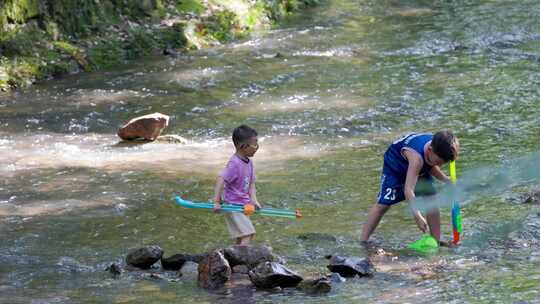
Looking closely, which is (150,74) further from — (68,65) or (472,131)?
(472,131)

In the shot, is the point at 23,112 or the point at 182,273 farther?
the point at 23,112

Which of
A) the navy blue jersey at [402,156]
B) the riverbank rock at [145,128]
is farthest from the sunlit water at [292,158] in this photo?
the navy blue jersey at [402,156]

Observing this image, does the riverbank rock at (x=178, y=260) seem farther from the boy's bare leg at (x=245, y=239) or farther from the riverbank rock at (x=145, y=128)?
the riverbank rock at (x=145, y=128)

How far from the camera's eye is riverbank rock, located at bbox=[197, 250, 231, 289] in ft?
25.6

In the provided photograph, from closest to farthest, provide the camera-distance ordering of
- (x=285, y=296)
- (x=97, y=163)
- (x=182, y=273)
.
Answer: (x=285, y=296) → (x=182, y=273) → (x=97, y=163)

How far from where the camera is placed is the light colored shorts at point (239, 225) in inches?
346

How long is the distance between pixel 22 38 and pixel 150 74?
2.48 meters

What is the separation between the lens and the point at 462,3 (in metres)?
26.2

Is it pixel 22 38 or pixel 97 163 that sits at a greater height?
pixel 22 38

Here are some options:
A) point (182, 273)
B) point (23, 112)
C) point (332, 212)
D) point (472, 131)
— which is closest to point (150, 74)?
point (23, 112)

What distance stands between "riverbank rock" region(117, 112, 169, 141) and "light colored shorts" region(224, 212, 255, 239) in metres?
5.09

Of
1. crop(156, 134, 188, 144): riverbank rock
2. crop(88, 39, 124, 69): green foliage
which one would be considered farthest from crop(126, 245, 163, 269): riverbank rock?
crop(88, 39, 124, 69): green foliage

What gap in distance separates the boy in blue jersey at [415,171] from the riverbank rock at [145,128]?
5207 mm

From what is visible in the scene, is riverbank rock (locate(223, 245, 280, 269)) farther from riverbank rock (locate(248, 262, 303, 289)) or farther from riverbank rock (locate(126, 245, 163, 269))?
riverbank rock (locate(126, 245, 163, 269))
